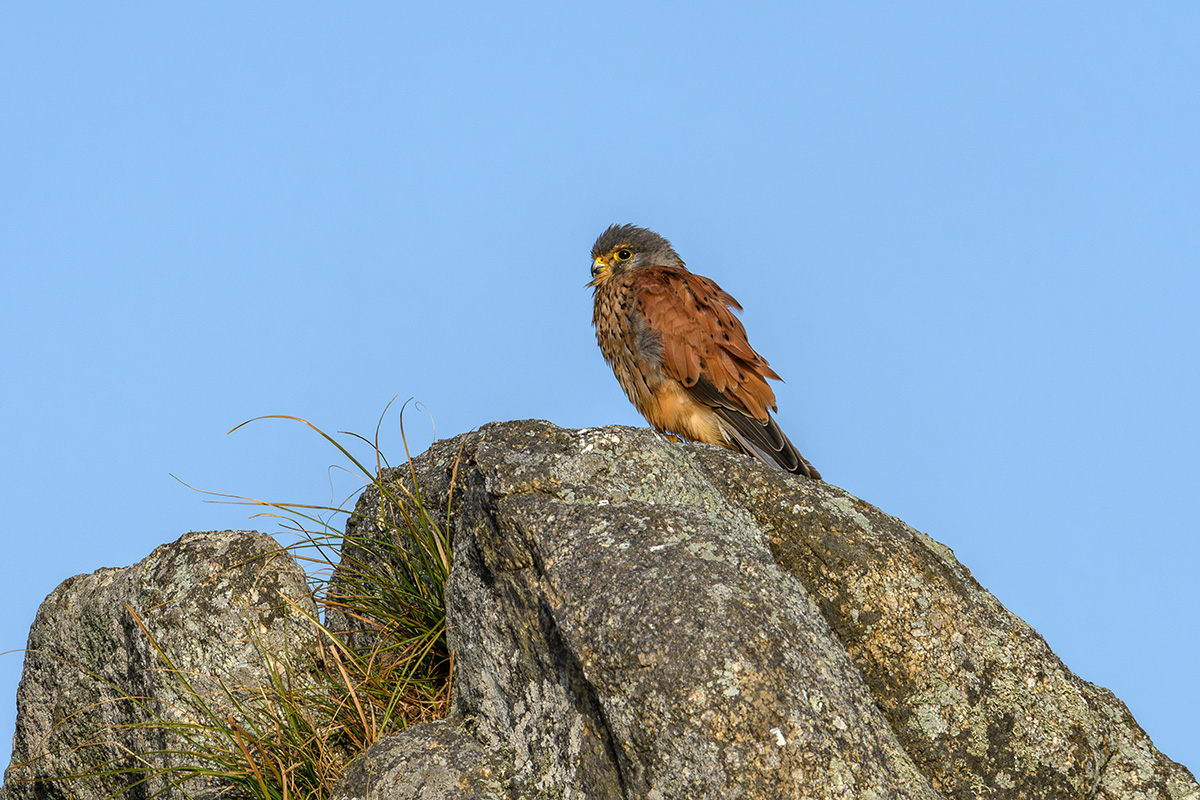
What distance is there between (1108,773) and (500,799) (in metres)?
2.22

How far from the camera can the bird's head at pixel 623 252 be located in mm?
7629

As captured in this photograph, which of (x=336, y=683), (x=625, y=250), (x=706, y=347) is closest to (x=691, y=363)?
(x=706, y=347)

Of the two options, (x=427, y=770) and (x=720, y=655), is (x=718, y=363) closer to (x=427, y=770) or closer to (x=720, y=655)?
(x=427, y=770)

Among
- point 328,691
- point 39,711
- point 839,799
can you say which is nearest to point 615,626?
point 839,799

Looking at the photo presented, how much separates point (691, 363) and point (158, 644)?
345 cm

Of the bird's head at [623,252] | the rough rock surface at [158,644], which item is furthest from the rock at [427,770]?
the bird's head at [623,252]

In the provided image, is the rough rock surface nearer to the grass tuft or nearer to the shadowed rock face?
the grass tuft

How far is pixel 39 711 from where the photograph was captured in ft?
18.6

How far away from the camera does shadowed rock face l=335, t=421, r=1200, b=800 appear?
285 centimetres

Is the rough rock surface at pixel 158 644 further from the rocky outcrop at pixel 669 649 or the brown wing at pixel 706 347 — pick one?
the brown wing at pixel 706 347

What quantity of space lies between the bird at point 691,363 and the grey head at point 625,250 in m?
0.51

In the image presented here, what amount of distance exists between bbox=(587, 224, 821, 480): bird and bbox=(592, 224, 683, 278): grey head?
511 mm

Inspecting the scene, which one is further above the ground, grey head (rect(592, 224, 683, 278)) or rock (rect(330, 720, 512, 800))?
grey head (rect(592, 224, 683, 278))

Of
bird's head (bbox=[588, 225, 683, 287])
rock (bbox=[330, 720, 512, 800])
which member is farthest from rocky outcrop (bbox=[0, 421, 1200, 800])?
bird's head (bbox=[588, 225, 683, 287])
